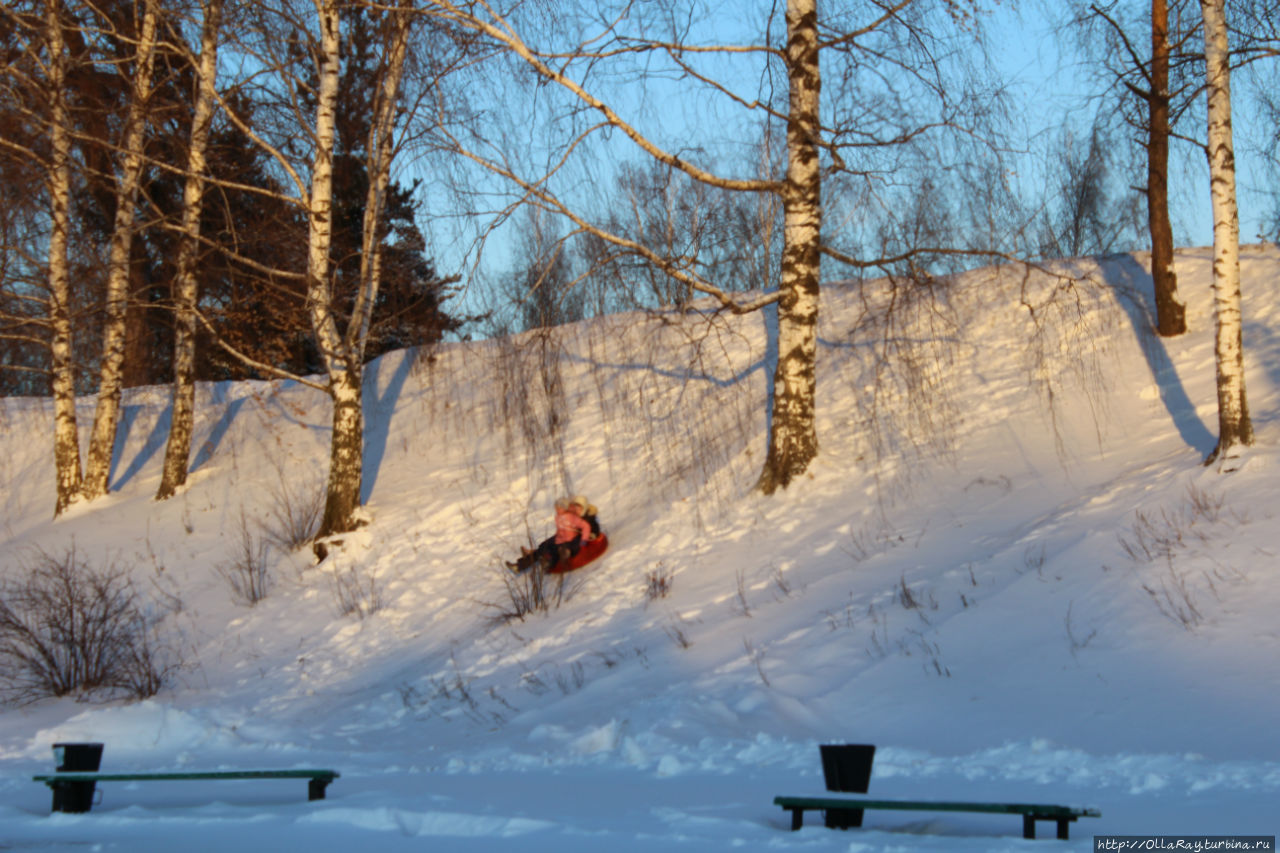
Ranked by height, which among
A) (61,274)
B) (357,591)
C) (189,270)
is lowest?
(357,591)

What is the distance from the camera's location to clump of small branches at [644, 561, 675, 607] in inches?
340

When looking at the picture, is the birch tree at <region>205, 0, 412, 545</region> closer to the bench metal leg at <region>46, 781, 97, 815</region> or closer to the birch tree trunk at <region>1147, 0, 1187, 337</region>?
the bench metal leg at <region>46, 781, 97, 815</region>

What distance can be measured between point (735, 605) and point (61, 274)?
10.8 meters

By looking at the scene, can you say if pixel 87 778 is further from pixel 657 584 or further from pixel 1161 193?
pixel 1161 193

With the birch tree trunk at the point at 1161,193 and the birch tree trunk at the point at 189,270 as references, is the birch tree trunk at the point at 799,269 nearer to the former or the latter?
the birch tree trunk at the point at 1161,193

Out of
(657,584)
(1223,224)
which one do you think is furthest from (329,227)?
(1223,224)

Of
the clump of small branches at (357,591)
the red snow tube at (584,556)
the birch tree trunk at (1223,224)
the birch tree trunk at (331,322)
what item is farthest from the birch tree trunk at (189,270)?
the birch tree trunk at (1223,224)

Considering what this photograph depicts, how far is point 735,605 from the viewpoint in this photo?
26.5 feet

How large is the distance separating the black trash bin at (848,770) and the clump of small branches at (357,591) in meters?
6.71

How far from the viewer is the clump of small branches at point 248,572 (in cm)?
1066

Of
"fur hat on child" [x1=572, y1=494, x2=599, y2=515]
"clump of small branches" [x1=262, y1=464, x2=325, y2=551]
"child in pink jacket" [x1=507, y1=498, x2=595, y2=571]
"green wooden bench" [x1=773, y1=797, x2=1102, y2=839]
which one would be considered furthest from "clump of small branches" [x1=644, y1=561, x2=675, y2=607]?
"clump of small branches" [x1=262, y1=464, x2=325, y2=551]

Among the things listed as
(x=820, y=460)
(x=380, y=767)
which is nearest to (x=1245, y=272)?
(x=820, y=460)

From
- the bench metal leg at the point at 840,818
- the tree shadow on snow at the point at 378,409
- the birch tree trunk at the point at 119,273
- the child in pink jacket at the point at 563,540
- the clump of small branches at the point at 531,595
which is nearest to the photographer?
the bench metal leg at the point at 840,818

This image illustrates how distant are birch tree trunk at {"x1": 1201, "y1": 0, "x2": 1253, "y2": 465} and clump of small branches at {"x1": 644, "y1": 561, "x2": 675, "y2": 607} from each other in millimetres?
4704
